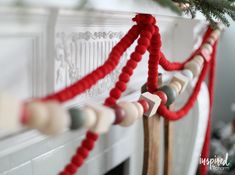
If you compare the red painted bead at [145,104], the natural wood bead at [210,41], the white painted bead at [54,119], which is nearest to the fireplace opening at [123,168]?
the natural wood bead at [210,41]

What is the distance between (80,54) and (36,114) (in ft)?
1.12

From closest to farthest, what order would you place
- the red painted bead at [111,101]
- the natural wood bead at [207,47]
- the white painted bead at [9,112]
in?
1. the white painted bead at [9,112]
2. the red painted bead at [111,101]
3. the natural wood bead at [207,47]

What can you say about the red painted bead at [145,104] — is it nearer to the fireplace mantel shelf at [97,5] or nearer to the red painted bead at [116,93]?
the red painted bead at [116,93]

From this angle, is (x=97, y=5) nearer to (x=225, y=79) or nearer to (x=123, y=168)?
(x=123, y=168)

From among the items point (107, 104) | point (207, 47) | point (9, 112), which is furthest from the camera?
point (207, 47)

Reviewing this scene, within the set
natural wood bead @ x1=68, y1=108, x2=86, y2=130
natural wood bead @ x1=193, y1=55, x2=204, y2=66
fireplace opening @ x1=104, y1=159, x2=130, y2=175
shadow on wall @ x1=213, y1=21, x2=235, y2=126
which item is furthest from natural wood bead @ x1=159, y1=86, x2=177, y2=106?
shadow on wall @ x1=213, y1=21, x2=235, y2=126

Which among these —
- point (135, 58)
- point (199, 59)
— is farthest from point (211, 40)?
point (135, 58)

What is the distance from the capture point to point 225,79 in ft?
6.86

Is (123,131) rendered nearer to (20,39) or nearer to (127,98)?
(127,98)

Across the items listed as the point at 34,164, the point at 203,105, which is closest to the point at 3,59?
the point at 34,164

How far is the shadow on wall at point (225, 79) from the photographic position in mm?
2033

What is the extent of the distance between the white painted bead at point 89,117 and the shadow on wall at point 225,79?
1.81 metres

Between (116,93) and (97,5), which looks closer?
(97,5)

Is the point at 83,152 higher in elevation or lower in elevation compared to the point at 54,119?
lower
